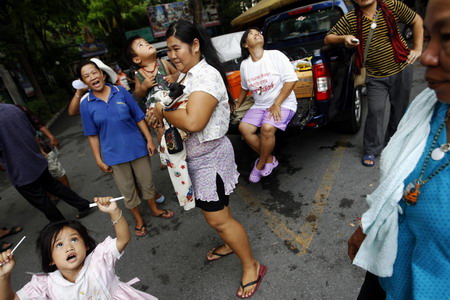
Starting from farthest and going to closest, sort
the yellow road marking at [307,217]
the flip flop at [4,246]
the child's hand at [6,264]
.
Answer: the flip flop at [4,246]
the yellow road marking at [307,217]
the child's hand at [6,264]

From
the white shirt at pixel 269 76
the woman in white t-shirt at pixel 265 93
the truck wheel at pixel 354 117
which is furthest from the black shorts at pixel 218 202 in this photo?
the truck wheel at pixel 354 117

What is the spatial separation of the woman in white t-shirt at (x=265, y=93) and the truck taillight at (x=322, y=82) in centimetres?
36

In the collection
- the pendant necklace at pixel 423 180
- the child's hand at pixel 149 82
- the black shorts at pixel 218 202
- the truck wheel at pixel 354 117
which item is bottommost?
the truck wheel at pixel 354 117

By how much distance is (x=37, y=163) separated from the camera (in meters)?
3.03

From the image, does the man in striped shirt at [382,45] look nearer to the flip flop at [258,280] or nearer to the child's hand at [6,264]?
the flip flop at [258,280]

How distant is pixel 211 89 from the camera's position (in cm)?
153

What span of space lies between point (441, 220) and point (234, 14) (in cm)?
2508

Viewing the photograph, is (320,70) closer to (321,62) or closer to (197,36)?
(321,62)

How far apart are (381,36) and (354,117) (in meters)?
1.37

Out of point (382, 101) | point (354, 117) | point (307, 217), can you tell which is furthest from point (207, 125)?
point (354, 117)

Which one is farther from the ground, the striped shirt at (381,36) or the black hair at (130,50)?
the black hair at (130,50)

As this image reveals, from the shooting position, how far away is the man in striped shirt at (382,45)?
2609mm

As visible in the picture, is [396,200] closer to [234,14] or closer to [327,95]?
[327,95]

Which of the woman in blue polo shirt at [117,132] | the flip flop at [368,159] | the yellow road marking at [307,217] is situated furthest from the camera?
the flip flop at [368,159]
